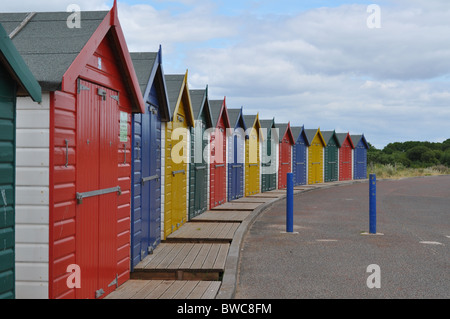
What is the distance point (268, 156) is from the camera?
23.4m

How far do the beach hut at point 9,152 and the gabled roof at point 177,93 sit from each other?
5799 mm

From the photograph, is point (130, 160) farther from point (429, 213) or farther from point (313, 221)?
point (429, 213)

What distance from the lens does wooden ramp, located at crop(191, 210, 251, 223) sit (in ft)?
40.2

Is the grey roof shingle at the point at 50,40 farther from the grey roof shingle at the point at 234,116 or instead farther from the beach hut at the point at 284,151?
the beach hut at the point at 284,151

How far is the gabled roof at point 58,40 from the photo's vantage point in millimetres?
4449

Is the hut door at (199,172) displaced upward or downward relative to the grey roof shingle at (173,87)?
downward

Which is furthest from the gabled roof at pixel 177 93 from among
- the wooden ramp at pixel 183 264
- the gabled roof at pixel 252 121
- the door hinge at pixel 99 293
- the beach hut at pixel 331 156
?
the beach hut at pixel 331 156

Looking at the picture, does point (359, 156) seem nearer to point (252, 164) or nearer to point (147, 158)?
point (252, 164)

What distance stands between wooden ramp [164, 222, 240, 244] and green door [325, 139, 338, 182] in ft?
71.7

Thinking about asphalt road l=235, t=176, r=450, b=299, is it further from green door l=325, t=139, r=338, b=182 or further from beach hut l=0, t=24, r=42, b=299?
green door l=325, t=139, r=338, b=182

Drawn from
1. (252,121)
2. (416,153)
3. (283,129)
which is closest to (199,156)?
(252,121)

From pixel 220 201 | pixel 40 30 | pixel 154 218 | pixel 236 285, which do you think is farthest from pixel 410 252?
pixel 220 201

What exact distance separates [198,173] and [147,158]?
195 inches

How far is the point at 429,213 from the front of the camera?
1501 centimetres
